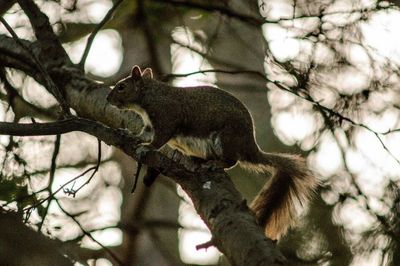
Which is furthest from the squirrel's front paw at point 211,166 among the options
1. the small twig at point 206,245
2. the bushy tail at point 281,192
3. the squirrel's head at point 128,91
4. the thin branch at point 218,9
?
the thin branch at point 218,9

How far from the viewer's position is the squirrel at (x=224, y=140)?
3096 mm

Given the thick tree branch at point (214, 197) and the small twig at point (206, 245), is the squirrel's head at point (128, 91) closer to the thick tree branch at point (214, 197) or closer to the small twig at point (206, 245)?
the thick tree branch at point (214, 197)

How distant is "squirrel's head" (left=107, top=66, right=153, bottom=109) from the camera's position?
3.25 meters

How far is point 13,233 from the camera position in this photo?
6.35 feet

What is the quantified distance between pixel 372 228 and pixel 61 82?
1408 millimetres

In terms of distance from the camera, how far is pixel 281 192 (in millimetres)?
3121

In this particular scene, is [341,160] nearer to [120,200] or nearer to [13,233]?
[120,200]

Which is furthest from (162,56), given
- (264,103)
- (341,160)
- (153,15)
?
(341,160)

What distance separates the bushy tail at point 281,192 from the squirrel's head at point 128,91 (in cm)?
55

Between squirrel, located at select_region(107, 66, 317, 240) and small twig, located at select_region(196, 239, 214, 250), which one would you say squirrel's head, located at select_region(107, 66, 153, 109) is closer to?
squirrel, located at select_region(107, 66, 317, 240)

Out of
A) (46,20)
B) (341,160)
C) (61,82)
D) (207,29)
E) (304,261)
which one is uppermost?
(207,29)

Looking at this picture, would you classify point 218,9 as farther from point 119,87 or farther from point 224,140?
point 224,140

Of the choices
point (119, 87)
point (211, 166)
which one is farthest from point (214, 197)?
point (119, 87)

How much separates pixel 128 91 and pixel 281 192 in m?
0.79
